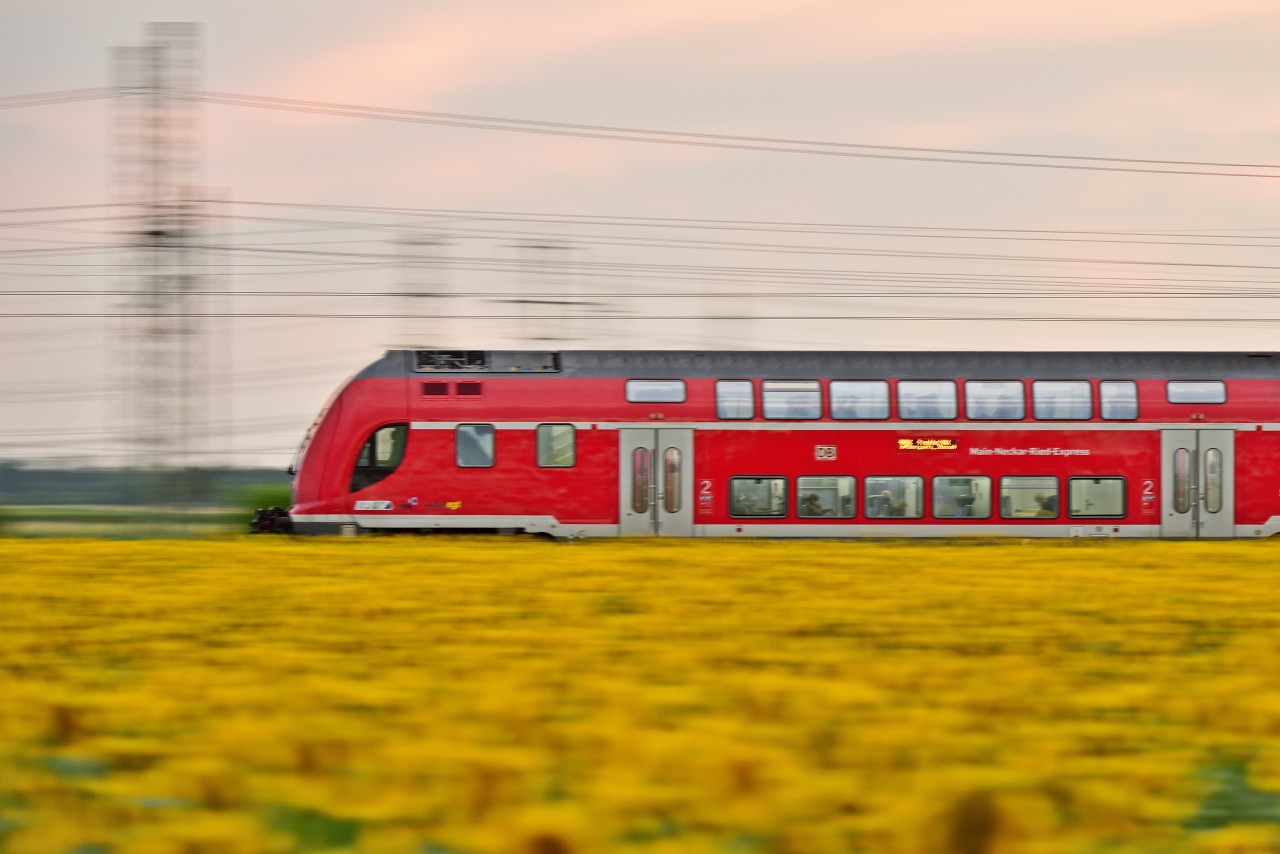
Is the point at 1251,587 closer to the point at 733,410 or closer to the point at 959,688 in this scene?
the point at 959,688

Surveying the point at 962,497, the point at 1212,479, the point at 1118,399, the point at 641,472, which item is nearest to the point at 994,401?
the point at 962,497

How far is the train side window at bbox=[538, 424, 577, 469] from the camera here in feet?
94.4

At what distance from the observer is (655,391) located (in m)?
29.1

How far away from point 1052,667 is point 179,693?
3.55 metres

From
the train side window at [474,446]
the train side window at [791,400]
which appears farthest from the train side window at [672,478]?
the train side window at [474,446]

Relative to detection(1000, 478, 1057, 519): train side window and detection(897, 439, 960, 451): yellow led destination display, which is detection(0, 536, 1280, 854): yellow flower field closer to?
detection(897, 439, 960, 451): yellow led destination display

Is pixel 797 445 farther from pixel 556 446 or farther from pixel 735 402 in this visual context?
pixel 556 446

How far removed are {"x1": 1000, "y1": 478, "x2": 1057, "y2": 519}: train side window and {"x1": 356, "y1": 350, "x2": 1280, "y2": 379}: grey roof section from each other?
2120mm

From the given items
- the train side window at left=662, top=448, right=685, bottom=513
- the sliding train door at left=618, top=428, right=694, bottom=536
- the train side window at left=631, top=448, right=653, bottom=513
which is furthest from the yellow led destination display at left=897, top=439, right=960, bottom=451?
the train side window at left=631, top=448, right=653, bottom=513

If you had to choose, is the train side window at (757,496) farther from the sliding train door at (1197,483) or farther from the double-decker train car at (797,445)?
the sliding train door at (1197,483)

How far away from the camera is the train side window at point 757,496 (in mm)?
29234

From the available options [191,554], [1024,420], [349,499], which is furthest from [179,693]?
[1024,420]

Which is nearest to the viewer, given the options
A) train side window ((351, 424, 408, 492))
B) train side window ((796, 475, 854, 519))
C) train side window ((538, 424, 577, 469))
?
train side window ((351, 424, 408, 492))

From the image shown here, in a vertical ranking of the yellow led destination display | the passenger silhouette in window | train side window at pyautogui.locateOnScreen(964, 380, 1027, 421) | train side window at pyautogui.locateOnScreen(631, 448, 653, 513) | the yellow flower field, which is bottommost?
the passenger silhouette in window
